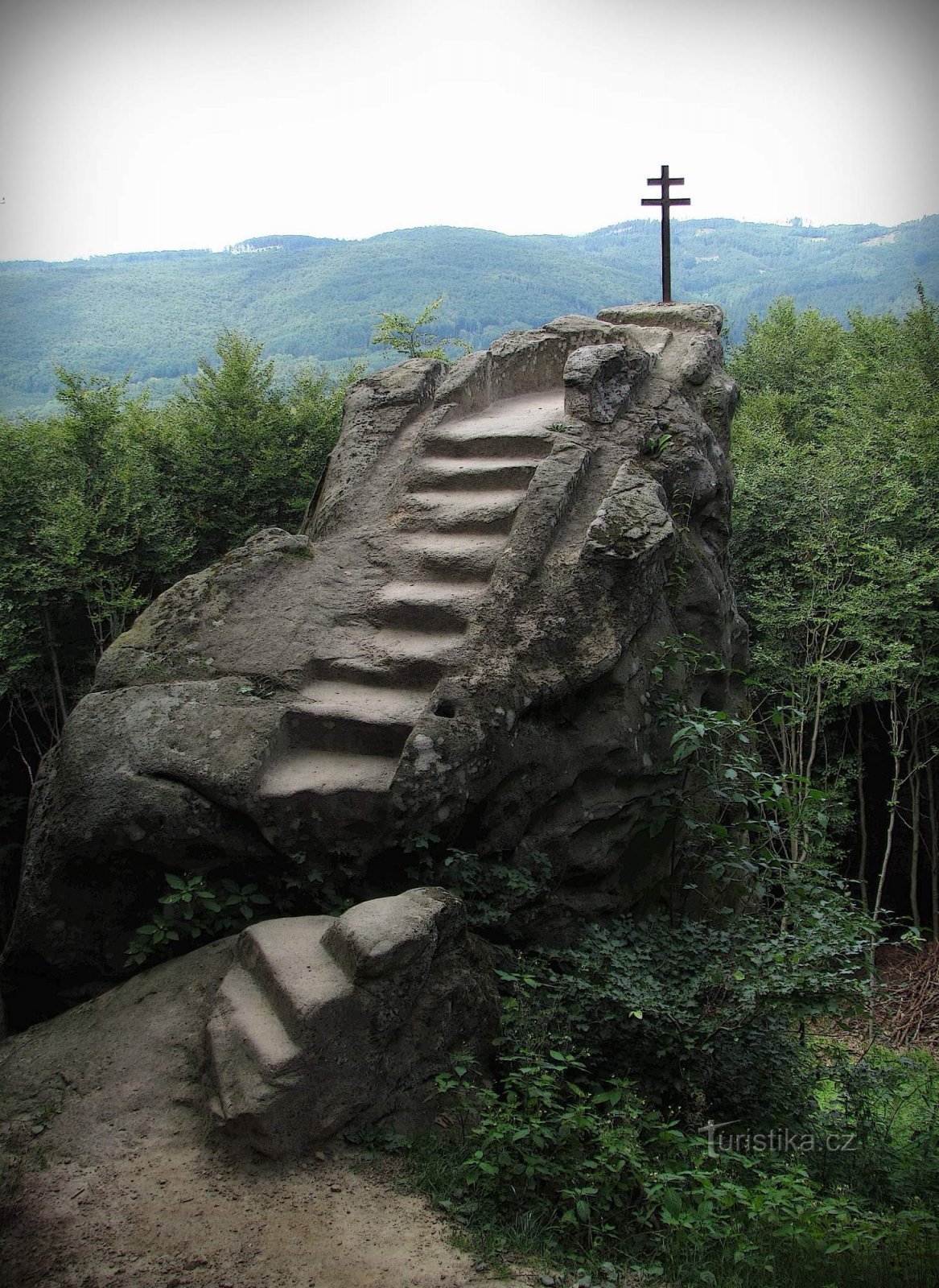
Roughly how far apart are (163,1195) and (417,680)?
8.96ft

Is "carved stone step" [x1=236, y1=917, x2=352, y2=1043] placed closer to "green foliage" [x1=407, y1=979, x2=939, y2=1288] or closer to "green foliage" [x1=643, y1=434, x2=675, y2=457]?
"green foliage" [x1=407, y1=979, x2=939, y2=1288]

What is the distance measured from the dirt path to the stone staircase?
1183 millimetres

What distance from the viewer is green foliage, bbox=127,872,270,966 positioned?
457 cm

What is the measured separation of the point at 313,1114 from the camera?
3572 mm

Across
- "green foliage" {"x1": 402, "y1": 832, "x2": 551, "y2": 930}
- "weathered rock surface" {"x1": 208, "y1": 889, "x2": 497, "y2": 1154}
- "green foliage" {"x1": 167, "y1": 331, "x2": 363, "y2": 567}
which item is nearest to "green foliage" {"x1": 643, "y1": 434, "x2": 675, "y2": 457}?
"green foliage" {"x1": 402, "y1": 832, "x2": 551, "y2": 930}

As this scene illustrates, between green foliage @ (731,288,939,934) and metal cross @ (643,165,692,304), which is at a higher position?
metal cross @ (643,165,692,304)

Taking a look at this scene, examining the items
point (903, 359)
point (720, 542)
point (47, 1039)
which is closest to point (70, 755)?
point (47, 1039)

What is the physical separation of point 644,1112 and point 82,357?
2142 cm

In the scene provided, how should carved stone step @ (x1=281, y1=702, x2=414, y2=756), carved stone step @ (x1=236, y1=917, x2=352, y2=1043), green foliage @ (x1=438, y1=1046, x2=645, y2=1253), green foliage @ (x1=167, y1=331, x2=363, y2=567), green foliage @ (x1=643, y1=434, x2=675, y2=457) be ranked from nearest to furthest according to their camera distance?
green foliage @ (x1=438, y1=1046, x2=645, y2=1253)
carved stone step @ (x1=236, y1=917, x2=352, y2=1043)
carved stone step @ (x1=281, y1=702, x2=414, y2=756)
green foliage @ (x1=643, y1=434, x2=675, y2=457)
green foliage @ (x1=167, y1=331, x2=363, y2=567)

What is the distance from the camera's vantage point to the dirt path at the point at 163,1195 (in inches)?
118

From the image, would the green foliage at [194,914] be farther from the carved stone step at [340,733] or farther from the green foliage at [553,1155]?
the green foliage at [553,1155]

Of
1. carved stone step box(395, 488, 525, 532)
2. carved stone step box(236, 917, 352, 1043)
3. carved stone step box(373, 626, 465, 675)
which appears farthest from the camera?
carved stone step box(395, 488, 525, 532)

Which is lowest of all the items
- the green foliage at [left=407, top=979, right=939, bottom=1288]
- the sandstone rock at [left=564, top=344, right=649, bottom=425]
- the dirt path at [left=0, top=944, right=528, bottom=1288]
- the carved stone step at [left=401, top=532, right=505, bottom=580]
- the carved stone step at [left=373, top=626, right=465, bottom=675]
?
the green foliage at [left=407, top=979, right=939, bottom=1288]

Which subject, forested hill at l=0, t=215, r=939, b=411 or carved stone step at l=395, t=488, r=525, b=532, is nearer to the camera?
carved stone step at l=395, t=488, r=525, b=532
